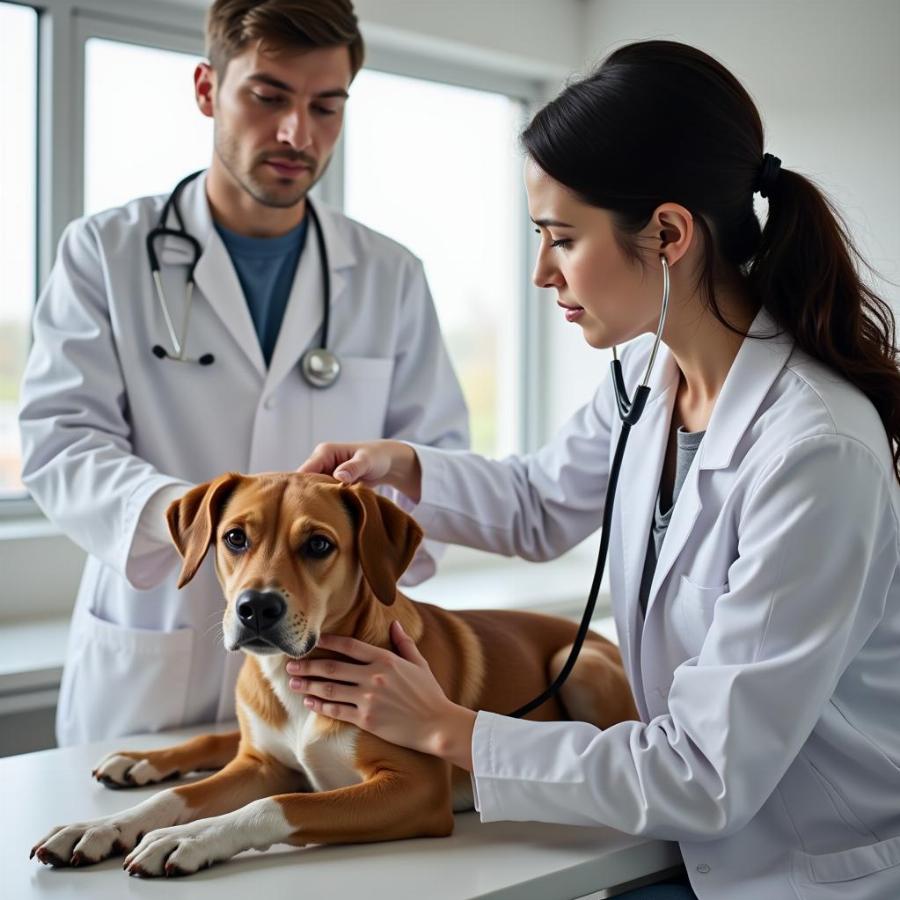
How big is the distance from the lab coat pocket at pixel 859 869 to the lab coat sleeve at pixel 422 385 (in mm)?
1040

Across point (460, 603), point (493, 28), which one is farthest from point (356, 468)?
point (493, 28)

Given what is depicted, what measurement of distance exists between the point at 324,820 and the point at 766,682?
0.52 m

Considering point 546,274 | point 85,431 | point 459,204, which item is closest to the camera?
point 546,274

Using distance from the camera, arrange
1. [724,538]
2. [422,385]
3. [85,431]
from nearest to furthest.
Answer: [724,538], [85,431], [422,385]

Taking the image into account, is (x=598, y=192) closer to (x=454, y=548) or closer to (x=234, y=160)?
(x=234, y=160)

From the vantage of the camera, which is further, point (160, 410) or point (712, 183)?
point (160, 410)

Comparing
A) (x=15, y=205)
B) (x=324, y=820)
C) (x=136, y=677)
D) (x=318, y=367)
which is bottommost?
(x=136, y=677)

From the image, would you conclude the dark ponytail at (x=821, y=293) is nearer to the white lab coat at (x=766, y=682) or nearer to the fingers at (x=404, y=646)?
the white lab coat at (x=766, y=682)

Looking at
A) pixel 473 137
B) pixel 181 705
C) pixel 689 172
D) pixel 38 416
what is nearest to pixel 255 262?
pixel 38 416

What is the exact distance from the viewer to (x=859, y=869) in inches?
46.6

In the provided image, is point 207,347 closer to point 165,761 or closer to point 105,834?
point 165,761

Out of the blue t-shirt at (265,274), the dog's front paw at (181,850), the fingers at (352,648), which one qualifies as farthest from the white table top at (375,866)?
the blue t-shirt at (265,274)

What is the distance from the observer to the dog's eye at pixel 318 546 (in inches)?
51.3

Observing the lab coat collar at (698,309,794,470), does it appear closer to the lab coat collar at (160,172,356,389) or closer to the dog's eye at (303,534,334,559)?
the dog's eye at (303,534,334,559)
